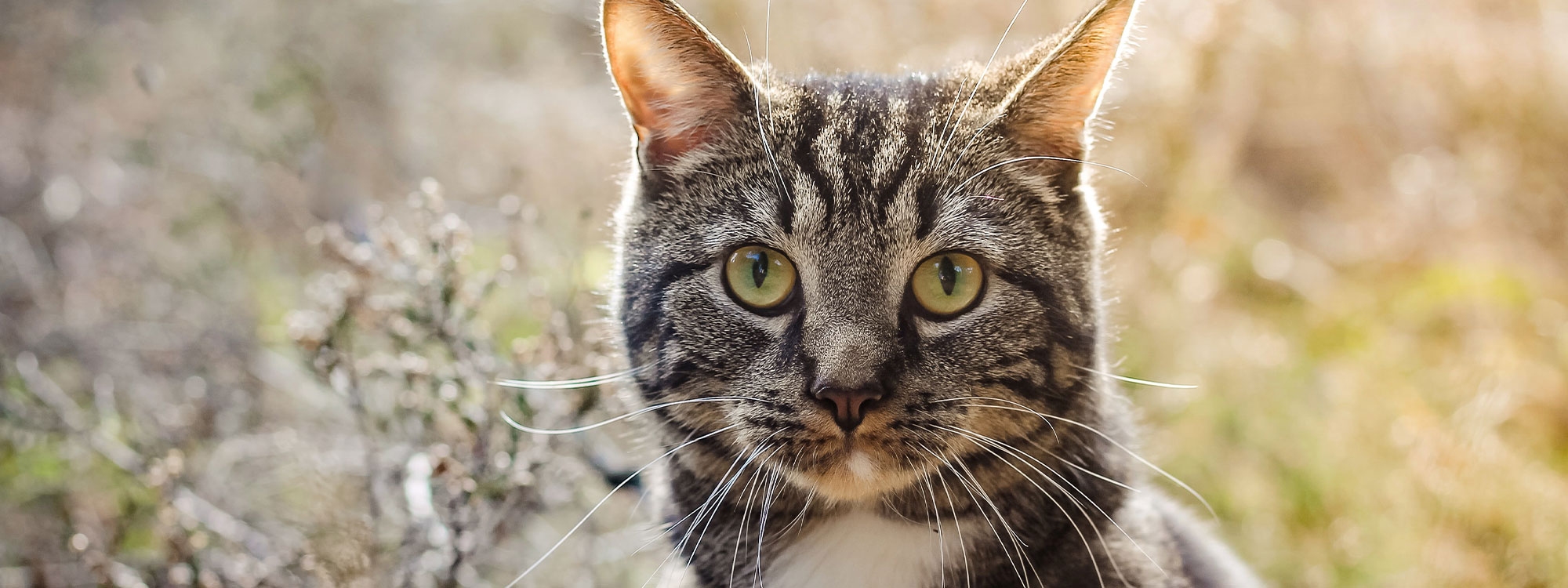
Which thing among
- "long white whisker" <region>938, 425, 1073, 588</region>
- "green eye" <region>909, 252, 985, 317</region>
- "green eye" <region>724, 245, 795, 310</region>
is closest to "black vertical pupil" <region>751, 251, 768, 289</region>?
"green eye" <region>724, 245, 795, 310</region>

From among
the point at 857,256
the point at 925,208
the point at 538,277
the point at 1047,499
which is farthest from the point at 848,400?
the point at 538,277

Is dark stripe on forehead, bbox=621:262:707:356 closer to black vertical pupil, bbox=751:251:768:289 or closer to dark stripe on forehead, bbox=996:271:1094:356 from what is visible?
black vertical pupil, bbox=751:251:768:289

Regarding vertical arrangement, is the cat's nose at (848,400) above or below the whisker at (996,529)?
above

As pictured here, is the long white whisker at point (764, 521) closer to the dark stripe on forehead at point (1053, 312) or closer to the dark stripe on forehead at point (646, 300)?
the dark stripe on forehead at point (646, 300)

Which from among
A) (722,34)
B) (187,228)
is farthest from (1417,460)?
(187,228)

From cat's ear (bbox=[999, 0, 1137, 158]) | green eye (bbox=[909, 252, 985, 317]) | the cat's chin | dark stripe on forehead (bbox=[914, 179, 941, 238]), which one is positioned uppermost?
cat's ear (bbox=[999, 0, 1137, 158])

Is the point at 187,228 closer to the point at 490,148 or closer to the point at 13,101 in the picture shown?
the point at 490,148

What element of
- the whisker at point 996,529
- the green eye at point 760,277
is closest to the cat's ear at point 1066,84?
the green eye at point 760,277

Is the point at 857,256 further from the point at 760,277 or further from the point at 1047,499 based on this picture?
the point at 1047,499

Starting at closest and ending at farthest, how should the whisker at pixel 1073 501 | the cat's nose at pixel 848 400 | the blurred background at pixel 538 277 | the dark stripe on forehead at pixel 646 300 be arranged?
the cat's nose at pixel 848 400 → the whisker at pixel 1073 501 → the dark stripe on forehead at pixel 646 300 → the blurred background at pixel 538 277
